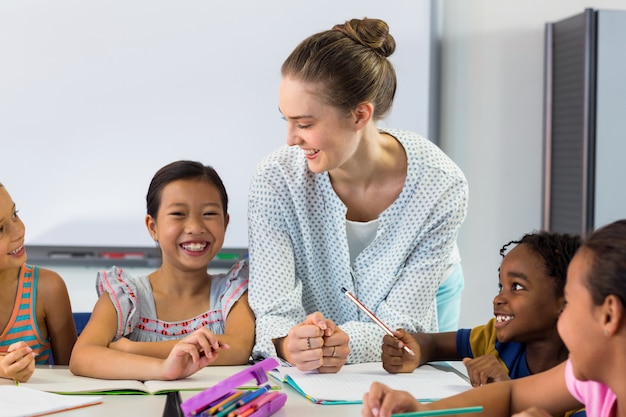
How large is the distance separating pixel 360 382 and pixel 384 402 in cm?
38

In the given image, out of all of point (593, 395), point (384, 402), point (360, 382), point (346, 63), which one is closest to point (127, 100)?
point (346, 63)

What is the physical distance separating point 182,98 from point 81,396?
1.92 meters

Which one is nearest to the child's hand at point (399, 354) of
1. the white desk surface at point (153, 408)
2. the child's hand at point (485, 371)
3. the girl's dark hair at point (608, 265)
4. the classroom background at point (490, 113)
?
the child's hand at point (485, 371)

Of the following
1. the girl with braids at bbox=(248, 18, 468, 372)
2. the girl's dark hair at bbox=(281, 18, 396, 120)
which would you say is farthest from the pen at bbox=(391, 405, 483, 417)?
the girl's dark hair at bbox=(281, 18, 396, 120)

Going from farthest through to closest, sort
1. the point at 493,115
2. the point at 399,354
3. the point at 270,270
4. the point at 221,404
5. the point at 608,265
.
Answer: the point at 493,115, the point at 270,270, the point at 399,354, the point at 221,404, the point at 608,265

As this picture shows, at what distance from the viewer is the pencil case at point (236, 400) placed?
4.27 feet

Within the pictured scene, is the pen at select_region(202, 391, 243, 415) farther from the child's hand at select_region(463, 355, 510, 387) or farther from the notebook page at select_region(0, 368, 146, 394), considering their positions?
the child's hand at select_region(463, 355, 510, 387)

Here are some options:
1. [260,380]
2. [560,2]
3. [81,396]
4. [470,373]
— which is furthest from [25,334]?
[560,2]

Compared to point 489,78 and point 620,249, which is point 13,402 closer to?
point 620,249

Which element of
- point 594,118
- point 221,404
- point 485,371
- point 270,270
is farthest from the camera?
point 594,118

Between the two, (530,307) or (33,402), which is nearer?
(33,402)

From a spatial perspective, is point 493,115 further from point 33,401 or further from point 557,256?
point 33,401

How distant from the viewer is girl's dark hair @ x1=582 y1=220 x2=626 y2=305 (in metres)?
1.05

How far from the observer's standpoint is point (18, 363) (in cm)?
153
